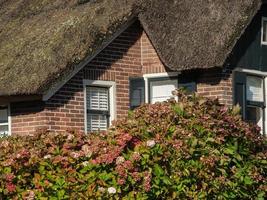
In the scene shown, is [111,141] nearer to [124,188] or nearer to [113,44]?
[124,188]

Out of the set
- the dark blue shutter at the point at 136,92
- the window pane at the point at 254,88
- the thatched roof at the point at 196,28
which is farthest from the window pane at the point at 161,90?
the window pane at the point at 254,88

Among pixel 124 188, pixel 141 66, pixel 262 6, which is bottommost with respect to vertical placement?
pixel 124 188

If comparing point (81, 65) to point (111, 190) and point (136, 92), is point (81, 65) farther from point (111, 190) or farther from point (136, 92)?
point (111, 190)

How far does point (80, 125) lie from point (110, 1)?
8.75 ft

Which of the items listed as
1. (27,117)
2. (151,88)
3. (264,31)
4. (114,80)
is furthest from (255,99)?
(27,117)

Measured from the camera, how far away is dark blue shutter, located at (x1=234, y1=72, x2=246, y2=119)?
1473cm

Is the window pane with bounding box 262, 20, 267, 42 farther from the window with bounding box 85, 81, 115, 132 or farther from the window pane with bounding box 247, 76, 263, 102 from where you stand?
the window with bounding box 85, 81, 115, 132

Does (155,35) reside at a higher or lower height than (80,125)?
higher

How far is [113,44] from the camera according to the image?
15039 mm

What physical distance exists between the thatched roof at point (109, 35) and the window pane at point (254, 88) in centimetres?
132

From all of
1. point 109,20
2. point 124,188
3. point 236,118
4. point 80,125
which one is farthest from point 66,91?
point 124,188

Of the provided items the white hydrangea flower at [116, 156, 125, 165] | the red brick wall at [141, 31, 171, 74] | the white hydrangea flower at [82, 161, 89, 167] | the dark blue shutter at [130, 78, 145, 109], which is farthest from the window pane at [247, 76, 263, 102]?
the white hydrangea flower at [82, 161, 89, 167]

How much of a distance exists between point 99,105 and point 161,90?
1.29m

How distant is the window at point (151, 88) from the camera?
15172mm
